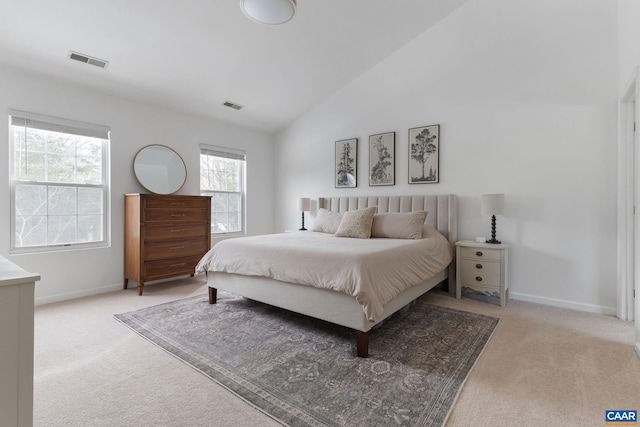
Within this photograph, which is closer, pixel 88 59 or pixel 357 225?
pixel 88 59

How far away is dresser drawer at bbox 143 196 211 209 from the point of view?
11.8 feet

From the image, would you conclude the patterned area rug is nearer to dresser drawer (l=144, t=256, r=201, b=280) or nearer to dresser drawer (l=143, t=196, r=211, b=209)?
dresser drawer (l=144, t=256, r=201, b=280)

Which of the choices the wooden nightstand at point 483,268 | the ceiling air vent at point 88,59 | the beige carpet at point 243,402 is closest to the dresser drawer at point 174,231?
the beige carpet at point 243,402

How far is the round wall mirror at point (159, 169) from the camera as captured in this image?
392 centimetres

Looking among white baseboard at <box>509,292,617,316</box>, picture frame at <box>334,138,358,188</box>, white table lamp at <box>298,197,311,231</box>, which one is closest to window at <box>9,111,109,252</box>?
white table lamp at <box>298,197,311,231</box>

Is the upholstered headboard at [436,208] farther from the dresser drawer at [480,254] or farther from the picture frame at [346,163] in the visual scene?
the picture frame at [346,163]

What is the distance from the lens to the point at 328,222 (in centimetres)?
409

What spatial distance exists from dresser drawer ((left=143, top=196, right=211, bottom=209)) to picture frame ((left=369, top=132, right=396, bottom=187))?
241 centimetres

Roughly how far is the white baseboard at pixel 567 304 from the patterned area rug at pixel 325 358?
865mm

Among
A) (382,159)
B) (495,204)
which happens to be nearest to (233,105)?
(382,159)

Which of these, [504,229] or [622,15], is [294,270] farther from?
[622,15]

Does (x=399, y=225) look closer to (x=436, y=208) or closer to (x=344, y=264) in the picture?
(x=436, y=208)

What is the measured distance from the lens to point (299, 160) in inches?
211

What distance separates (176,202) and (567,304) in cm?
460
